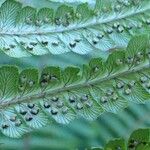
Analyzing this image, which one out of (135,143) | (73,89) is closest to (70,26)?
(73,89)

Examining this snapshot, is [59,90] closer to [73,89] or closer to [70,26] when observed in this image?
[73,89]

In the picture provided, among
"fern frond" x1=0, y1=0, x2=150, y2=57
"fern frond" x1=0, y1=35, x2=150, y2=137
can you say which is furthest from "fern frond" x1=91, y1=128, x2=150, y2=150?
"fern frond" x1=0, y1=0, x2=150, y2=57

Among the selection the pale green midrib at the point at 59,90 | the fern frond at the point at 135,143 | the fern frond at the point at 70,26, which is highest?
the fern frond at the point at 70,26

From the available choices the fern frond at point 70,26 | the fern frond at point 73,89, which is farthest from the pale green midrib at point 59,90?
the fern frond at point 70,26

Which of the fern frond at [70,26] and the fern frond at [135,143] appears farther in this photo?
the fern frond at [70,26]

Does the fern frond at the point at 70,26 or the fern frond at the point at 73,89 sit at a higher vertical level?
the fern frond at the point at 70,26

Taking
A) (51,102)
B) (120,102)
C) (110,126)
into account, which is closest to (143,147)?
(120,102)

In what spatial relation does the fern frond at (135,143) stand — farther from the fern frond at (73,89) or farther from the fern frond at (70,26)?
the fern frond at (70,26)
